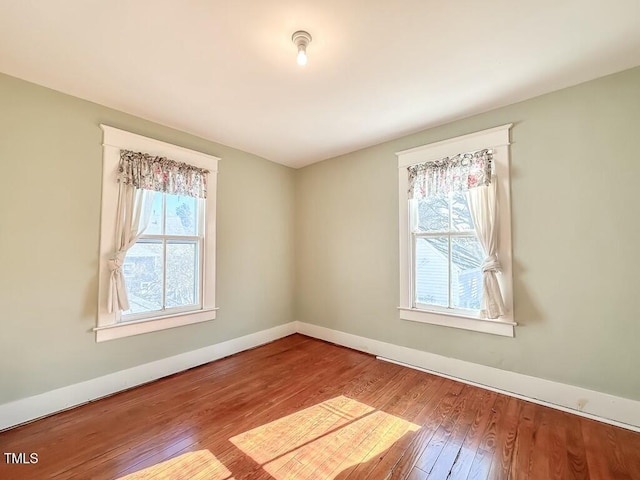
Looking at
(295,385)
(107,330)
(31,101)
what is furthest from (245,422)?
(31,101)

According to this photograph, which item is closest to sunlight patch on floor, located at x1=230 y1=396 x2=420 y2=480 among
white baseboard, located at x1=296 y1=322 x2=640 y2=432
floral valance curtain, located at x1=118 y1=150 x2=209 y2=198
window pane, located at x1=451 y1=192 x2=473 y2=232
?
white baseboard, located at x1=296 y1=322 x2=640 y2=432

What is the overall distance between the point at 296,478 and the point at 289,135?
10.2 feet

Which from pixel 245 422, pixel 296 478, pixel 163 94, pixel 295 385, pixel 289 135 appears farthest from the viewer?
pixel 289 135

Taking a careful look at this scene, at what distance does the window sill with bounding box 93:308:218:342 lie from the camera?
8.13 ft

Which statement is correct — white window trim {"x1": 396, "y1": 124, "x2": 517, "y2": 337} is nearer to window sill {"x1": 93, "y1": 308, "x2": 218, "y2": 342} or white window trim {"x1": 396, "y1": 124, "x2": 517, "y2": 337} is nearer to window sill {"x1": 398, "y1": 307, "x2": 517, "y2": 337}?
window sill {"x1": 398, "y1": 307, "x2": 517, "y2": 337}

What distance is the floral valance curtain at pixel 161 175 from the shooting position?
2.62m

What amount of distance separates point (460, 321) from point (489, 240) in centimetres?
87

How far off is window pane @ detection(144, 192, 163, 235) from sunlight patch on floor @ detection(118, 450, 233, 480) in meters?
2.03

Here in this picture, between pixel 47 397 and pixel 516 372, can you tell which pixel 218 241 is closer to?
pixel 47 397

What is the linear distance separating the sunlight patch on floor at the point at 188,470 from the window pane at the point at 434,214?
2.75 m

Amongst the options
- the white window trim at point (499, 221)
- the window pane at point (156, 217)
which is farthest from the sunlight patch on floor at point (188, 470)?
the white window trim at point (499, 221)

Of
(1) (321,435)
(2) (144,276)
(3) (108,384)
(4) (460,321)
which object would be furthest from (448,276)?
(3) (108,384)

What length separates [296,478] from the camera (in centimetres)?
157

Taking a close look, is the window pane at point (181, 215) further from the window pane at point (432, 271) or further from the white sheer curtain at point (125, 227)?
the window pane at point (432, 271)
